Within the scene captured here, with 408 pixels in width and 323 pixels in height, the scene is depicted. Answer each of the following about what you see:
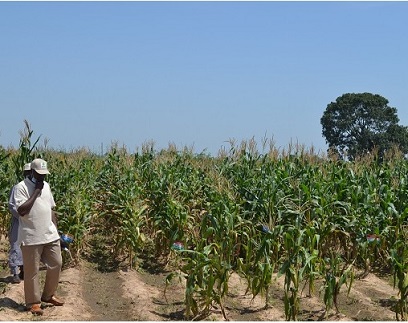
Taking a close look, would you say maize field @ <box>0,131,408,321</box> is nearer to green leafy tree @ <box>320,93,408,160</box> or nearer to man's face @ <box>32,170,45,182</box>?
man's face @ <box>32,170,45,182</box>

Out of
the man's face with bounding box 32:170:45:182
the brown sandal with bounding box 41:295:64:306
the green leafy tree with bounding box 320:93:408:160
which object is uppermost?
the green leafy tree with bounding box 320:93:408:160

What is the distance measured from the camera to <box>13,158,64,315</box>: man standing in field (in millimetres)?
6820

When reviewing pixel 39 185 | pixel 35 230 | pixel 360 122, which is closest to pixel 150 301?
pixel 35 230

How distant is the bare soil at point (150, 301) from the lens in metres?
7.12

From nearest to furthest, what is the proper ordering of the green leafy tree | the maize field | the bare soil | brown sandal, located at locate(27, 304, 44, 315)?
brown sandal, located at locate(27, 304, 44, 315) < the bare soil < the maize field < the green leafy tree

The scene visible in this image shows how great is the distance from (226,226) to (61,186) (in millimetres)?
3898

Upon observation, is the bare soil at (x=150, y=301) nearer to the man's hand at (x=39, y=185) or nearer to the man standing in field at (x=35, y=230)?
the man standing in field at (x=35, y=230)

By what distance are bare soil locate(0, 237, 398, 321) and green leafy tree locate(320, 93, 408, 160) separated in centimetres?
2987

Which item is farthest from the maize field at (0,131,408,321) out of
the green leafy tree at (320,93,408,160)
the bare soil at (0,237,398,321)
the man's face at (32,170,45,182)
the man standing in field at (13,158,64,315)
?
the green leafy tree at (320,93,408,160)

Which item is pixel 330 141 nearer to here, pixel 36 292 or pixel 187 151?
pixel 187 151

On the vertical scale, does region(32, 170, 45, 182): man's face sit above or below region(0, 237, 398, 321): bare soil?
above

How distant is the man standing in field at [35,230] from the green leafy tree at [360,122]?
32.6m

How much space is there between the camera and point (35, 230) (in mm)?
6848

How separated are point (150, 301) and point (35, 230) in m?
1.77
